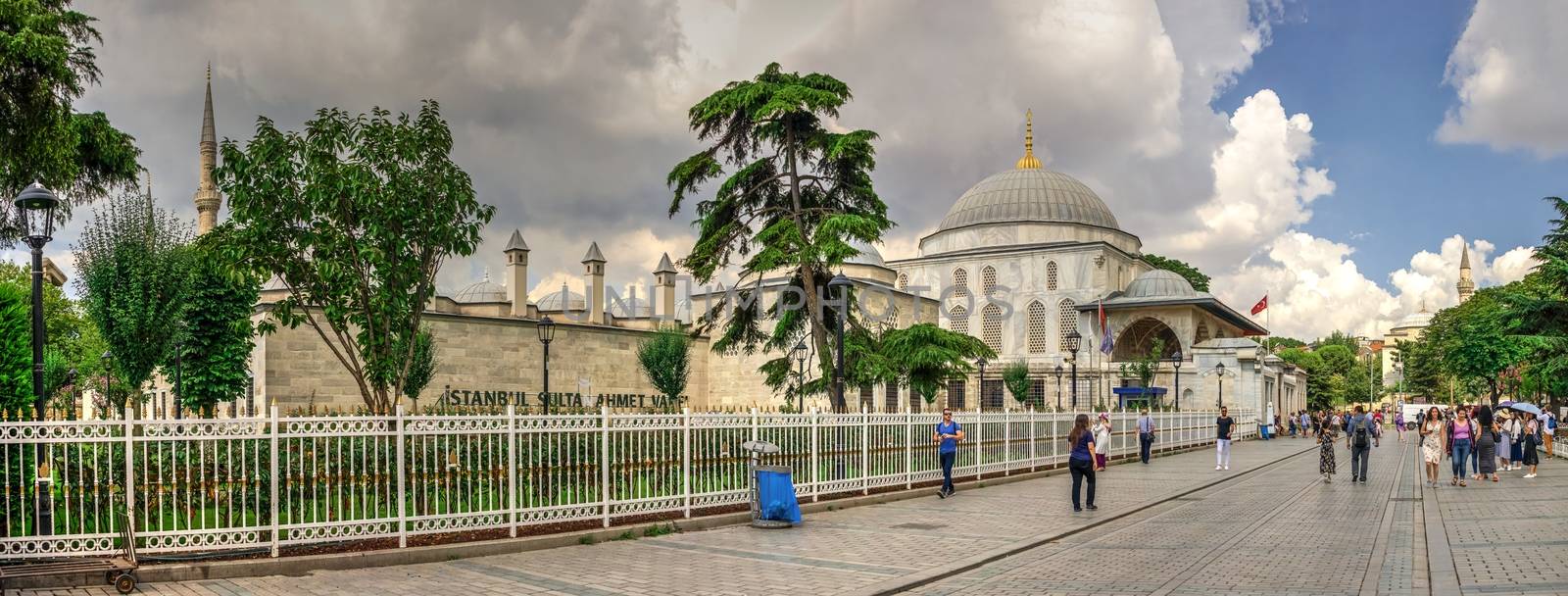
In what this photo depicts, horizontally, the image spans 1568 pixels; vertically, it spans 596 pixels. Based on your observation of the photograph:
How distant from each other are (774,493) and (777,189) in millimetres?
11118

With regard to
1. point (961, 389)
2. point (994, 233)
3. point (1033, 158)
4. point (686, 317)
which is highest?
point (1033, 158)

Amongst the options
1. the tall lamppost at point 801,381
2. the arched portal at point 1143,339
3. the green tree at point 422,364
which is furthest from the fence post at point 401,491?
the arched portal at point 1143,339

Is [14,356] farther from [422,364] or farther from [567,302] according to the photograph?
[567,302]

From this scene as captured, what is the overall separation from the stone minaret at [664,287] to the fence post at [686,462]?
34.8m

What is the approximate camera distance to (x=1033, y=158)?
201 feet

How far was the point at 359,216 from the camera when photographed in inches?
481

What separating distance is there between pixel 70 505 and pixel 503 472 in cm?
343

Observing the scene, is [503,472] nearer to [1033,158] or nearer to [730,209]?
[730,209]

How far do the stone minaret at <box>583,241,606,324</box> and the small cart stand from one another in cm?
3480

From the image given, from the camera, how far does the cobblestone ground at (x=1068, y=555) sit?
7488mm

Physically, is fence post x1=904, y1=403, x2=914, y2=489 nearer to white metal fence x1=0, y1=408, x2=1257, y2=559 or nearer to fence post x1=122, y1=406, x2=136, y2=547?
white metal fence x1=0, y1=408, x2=1257, y2=559

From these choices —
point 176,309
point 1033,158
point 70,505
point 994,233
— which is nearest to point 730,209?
point 176,309

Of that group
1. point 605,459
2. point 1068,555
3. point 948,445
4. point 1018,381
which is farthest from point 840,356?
point 1018,381

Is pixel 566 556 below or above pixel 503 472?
below
